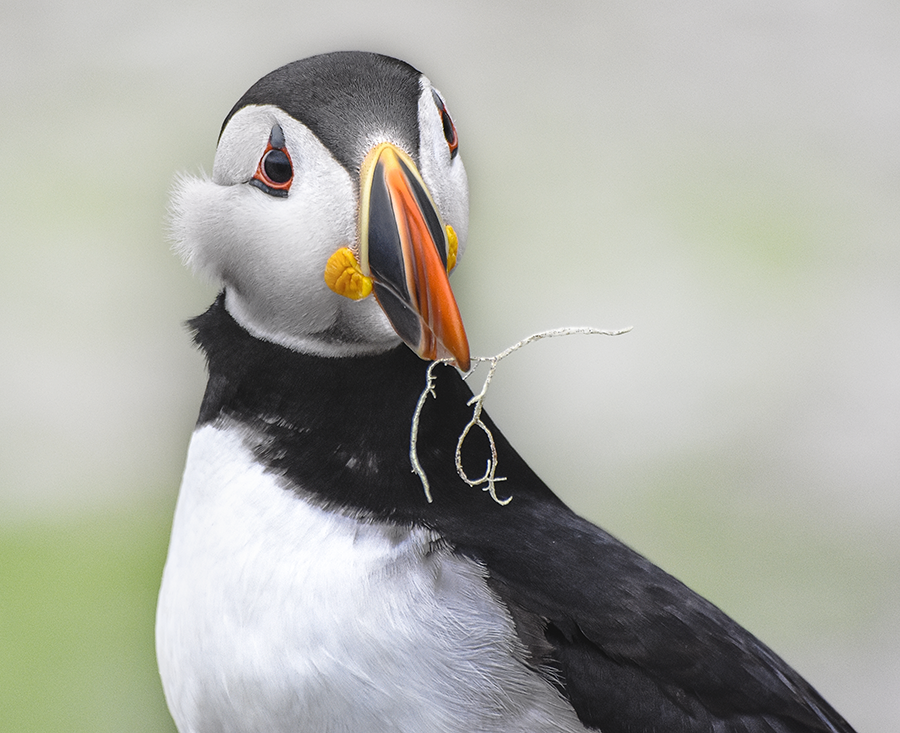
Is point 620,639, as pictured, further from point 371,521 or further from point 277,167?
point 277,167

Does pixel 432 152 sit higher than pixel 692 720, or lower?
higher

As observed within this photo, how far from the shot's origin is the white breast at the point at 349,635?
97 cm

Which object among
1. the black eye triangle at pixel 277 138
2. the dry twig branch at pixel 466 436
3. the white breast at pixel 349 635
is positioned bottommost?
the white breast at pixel 349 635

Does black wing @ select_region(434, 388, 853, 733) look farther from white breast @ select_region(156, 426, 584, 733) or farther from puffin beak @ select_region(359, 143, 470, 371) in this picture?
puffin beak @ select_region(359, 143, 470, 371)

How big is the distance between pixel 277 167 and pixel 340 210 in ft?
0.29

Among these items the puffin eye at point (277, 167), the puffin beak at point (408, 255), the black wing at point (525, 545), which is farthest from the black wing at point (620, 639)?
the puffin eye at point (277, 167)

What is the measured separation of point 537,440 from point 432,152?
1.22 meters

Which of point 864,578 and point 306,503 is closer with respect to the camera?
point 306,503

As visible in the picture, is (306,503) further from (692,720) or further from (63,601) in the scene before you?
(63,601)

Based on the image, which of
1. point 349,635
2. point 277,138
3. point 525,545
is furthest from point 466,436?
point 277,138

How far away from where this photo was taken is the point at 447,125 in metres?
1.04

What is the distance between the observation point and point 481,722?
97cm

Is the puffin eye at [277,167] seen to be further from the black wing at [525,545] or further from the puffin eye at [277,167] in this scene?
the black wing at [525,545]

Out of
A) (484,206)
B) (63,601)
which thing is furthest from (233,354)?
(63,601)
